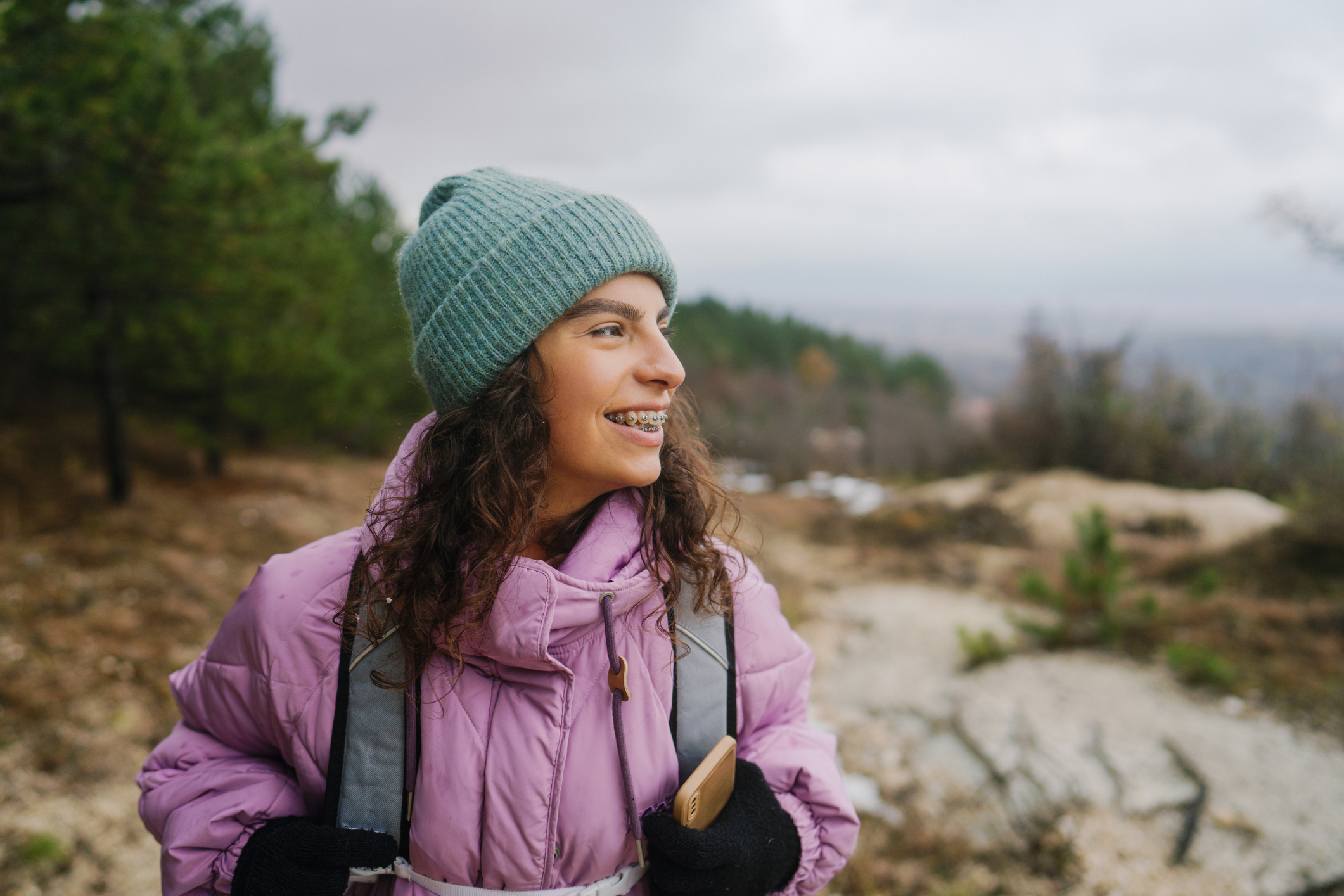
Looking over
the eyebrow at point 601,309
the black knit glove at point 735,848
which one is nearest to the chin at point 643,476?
the eyebrow at point 601,309

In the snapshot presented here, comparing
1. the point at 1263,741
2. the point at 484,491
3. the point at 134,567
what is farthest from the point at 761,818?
the point at 134,567

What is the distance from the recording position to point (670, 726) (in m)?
1.25

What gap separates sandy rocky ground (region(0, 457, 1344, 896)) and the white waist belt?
81cm

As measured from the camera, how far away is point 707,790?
3.82 ft

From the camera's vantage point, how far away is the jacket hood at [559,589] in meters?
1.12

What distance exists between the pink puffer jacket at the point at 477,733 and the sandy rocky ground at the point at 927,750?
68cm

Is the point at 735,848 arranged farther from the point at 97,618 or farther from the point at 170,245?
the point at 170,245

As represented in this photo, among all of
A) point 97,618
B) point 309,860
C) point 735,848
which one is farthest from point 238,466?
point 735,848

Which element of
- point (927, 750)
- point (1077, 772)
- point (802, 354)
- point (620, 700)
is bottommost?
point (802, 354)

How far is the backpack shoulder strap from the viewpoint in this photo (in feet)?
3.78

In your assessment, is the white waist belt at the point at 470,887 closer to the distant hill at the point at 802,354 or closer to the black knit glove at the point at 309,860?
the black knit glove at the point at 309,860

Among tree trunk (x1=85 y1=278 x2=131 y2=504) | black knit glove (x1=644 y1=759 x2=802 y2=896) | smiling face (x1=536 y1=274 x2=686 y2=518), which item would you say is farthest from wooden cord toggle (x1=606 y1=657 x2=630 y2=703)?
tree trunk (x1=85 y1=278 x2=131 y2=504)

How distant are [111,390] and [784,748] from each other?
801 cm

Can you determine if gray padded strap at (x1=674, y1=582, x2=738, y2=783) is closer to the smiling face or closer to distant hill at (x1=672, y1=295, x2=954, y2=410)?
the smiling face
